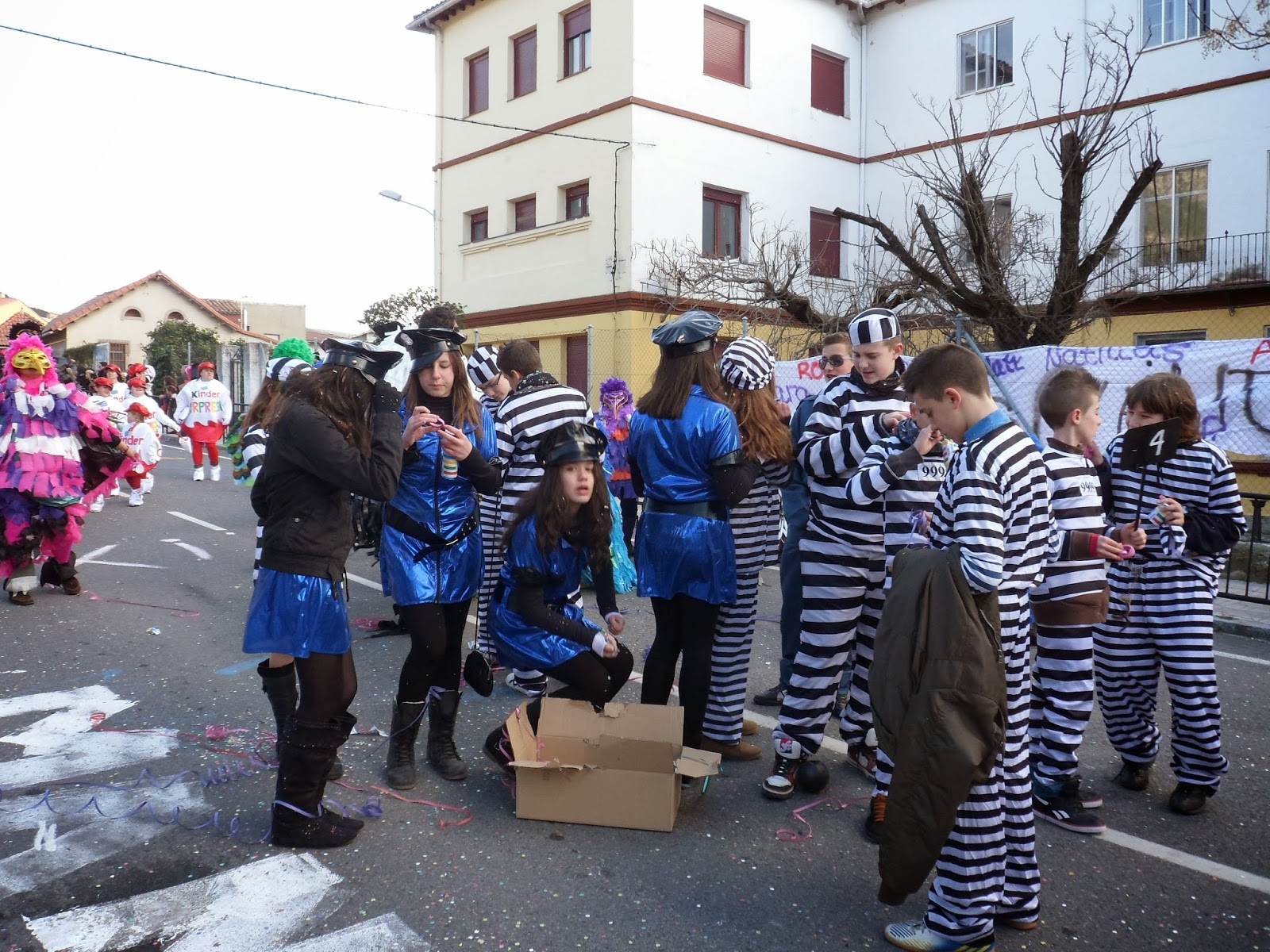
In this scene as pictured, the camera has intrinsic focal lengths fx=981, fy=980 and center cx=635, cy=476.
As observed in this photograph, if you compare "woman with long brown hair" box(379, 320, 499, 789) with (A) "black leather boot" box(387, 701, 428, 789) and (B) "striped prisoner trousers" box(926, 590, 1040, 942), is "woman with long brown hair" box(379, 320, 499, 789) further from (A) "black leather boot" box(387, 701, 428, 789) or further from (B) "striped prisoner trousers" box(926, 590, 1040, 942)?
(B) "striped prisoner trousers" box(926, 590, 1040, 942)

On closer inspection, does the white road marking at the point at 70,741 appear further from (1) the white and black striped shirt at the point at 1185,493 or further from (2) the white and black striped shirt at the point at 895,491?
(1) the white and black striped shirt at the point at 1185,493

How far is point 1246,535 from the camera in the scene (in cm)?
924

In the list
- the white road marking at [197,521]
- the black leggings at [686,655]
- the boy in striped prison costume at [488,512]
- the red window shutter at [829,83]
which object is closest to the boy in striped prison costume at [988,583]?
the black leggings at [686,655]

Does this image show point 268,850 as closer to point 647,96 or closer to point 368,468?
point 368,468

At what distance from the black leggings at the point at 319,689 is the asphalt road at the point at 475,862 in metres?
0.49

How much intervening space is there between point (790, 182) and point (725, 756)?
19818 mm

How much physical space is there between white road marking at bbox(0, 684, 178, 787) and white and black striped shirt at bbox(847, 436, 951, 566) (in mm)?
3274

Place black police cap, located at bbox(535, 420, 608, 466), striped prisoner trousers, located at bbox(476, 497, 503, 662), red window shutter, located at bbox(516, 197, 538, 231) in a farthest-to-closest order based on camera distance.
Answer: red window shutter, located at bbox(516, 197, 538, 231), striped prisoner trousers, located at bbox(476, 497, 503, 662), black police cap, located at bbox(535, 420, 608, 466)

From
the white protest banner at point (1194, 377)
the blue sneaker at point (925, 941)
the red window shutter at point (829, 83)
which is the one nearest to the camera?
the blue sneaker at point (925, 941)

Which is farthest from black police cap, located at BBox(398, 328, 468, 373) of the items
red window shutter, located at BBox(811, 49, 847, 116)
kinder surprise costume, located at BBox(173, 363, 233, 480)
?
red window shutter, located at BBox(811, 49, 847, 116)

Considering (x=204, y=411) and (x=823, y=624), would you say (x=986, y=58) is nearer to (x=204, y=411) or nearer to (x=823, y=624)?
(x=204, y=411)

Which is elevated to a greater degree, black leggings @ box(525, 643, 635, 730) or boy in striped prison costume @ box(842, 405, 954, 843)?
boy in striped prison costume @ box(842, 405, 954, 843)

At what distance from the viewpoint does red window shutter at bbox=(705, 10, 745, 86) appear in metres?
21.1

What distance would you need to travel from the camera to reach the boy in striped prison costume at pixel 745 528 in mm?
4184
